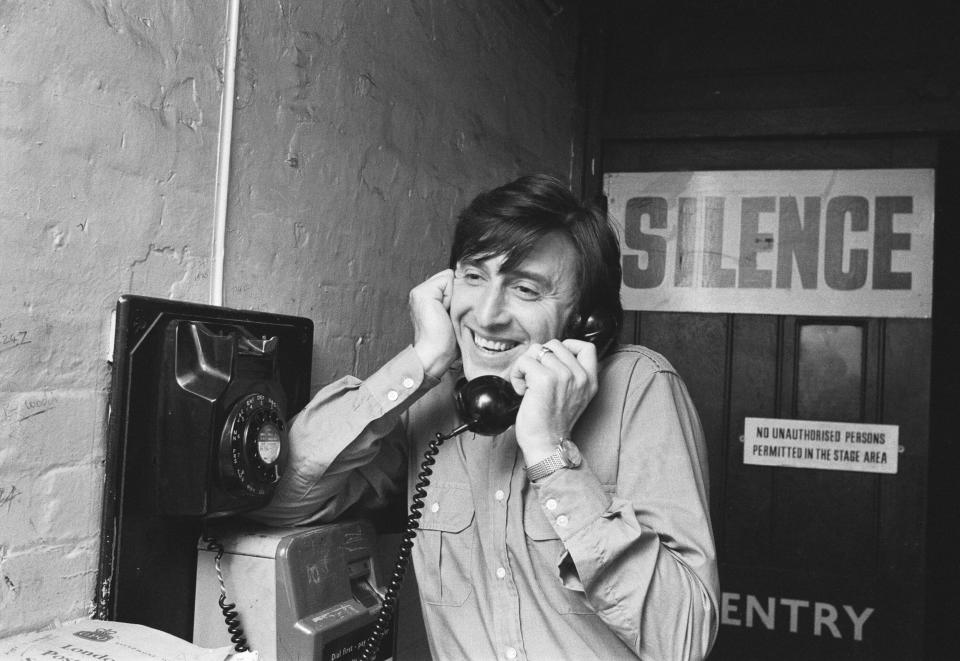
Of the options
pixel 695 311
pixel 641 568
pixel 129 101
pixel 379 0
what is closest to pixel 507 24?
pixel 379 0

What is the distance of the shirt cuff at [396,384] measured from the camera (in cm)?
141

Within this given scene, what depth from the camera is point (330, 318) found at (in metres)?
1.71

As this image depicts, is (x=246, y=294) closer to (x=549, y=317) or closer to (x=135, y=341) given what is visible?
(x=135, y=341)

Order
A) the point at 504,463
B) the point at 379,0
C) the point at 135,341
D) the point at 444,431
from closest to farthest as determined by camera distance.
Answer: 1. the point at 135,341
2. the point at 504,463
3. the point at 444,431
4. the point at 379,0

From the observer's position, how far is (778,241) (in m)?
2.90

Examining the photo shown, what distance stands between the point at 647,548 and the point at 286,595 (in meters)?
0.52

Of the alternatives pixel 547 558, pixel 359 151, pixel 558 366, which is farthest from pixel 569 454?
pixel 359 151

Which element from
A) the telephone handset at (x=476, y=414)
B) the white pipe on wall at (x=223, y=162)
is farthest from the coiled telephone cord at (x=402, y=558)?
the white pipe on wall at (x=223, y=162)

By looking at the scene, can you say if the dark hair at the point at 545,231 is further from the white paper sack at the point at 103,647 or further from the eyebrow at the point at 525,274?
the white paper sack at the point at 103,647

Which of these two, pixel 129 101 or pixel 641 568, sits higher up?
pixel 129 101

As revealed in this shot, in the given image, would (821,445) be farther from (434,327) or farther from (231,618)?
(231,618)

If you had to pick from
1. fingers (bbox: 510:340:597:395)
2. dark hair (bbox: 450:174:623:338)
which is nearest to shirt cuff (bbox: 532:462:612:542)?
fingers (bbox: 510:340:597:395)

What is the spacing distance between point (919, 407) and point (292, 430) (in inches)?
86.2

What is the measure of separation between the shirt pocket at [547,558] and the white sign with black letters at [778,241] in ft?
5.46
